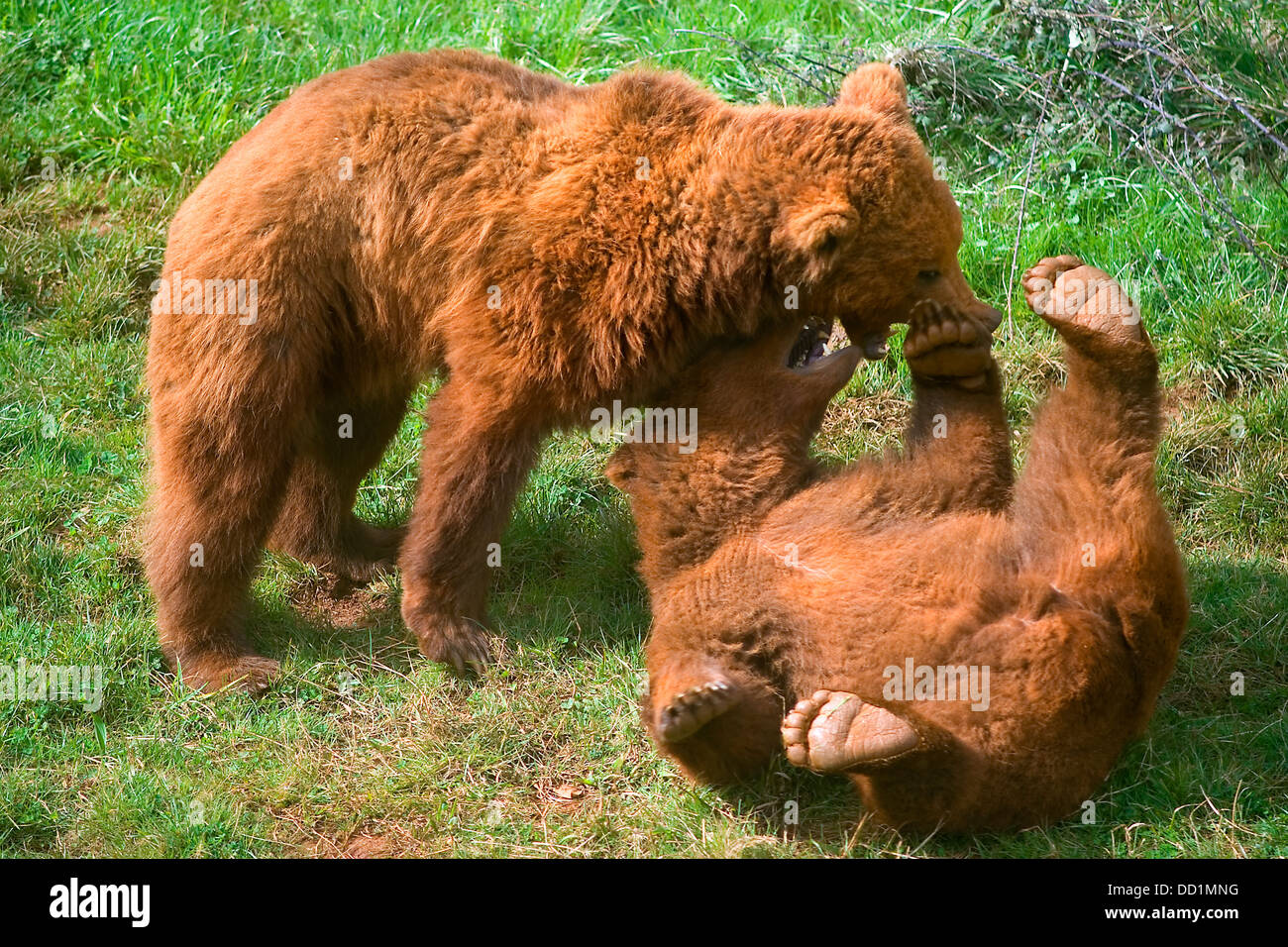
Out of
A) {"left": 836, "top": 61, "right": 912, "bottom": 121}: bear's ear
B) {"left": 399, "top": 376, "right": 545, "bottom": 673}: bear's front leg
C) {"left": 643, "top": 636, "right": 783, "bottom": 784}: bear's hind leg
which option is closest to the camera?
{"left": 643, "top": 636, "right": 783, "bottom": 784}: bear's hind leg

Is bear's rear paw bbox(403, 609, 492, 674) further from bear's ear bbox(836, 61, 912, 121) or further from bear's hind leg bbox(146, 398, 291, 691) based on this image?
bear's ear bbox(836, 61, 912, 121)

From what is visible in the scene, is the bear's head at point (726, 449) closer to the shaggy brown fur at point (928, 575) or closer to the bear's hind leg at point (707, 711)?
the shaggy brown fur at point (928, 575)

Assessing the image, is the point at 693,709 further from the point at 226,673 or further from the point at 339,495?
Answer: the point at 339,495

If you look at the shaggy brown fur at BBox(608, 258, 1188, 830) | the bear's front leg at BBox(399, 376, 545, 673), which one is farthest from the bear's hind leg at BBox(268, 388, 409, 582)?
the shaggy brown fur at BBox(608, 258, 1188, 830)

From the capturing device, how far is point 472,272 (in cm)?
523

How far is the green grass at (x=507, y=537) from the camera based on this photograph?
4832mm

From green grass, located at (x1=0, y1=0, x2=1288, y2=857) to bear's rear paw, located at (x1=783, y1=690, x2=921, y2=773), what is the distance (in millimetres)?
653

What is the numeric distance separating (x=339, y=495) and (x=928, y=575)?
284 cm

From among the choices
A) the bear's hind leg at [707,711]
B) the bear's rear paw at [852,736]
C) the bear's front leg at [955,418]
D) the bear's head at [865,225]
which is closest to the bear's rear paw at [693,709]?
the bear's hind leg at [707,711]

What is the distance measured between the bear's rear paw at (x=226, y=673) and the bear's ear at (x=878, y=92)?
3.15m

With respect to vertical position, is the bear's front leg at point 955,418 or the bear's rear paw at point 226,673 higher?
the bear's front leg at point 955,418

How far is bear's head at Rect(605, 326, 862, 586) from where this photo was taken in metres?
4.92

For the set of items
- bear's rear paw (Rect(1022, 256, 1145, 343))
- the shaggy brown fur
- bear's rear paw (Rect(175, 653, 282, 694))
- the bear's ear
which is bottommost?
bear's rear paw (Rect(175, 653, 282, 694))
